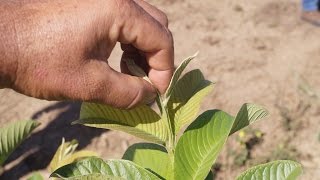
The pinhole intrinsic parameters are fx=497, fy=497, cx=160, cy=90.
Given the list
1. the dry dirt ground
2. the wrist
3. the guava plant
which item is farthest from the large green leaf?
the dry dirt ground

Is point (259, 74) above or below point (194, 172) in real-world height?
below

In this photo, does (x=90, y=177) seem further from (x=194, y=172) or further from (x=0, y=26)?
(x=0, y=26)

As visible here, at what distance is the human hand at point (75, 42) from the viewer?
981 mm

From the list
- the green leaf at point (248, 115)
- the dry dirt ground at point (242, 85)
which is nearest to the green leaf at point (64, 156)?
the green leaf at point (248, 115)

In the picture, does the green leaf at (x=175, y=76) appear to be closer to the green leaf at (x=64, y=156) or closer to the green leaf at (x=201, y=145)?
the green leaf at (x=201, y=145)

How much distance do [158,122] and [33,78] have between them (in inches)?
Answer: 11.0

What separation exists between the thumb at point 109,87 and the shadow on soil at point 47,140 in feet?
7.28

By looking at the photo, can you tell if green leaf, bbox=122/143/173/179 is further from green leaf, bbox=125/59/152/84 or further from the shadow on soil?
the shadow on soil

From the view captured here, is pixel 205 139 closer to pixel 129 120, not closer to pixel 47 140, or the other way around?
pixel 129 120

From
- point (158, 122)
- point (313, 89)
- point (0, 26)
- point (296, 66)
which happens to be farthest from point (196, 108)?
Result: point (296, 66)

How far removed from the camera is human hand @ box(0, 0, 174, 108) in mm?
981

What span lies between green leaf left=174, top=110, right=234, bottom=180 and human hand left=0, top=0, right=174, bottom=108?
0.15 m

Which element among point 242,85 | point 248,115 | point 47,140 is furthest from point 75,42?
point 242,85

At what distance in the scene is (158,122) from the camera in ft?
3.53
